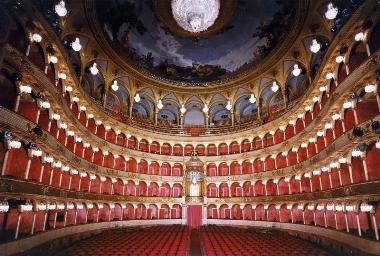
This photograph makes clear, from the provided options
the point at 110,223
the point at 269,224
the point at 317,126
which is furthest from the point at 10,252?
the point at 269,224

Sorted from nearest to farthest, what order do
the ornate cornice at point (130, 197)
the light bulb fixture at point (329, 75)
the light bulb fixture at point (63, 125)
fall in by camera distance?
1. the ornate cornice at point (130, 197)
2. the light bulb fixture at point (329, 75)
3. the light bulb fixture at point (63, 125)

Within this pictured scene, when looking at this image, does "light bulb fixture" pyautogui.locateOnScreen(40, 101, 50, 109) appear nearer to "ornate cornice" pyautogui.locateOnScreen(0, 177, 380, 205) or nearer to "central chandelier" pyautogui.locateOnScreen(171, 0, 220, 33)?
"ornate cornice" pyautogui.locateOnScreen(0, 177, 380, 205)

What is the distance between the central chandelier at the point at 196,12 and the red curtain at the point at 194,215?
70.9 feet

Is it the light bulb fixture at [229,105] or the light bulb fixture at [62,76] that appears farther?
the light bulb fixture at [229,105]

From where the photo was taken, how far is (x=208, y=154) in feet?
122

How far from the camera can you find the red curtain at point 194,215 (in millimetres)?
34094

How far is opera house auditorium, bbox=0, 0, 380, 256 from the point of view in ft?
49.1

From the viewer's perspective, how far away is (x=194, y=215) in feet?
113

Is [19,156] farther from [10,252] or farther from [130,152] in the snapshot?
[130,152]

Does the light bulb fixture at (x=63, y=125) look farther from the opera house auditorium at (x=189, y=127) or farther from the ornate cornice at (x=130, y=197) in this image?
the ornate cornice at (x=130, y=197)

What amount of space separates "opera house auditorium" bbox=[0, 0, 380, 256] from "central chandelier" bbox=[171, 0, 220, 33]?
148 mm

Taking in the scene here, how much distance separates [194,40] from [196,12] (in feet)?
17.4

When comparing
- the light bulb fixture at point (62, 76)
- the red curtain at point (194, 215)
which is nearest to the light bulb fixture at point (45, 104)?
the light bulb fixture at point (62, 76)

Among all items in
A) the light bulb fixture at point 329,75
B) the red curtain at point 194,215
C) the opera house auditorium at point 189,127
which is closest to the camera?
the opera house auditorium at point 189,127
